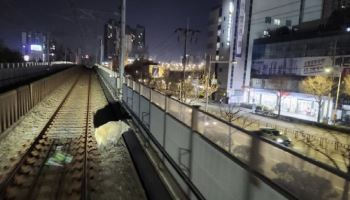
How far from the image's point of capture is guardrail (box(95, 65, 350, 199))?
9.78 feet

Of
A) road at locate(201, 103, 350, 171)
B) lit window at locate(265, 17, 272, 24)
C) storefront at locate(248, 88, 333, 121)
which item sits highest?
lit window at locate(265, 17, 272, 24)

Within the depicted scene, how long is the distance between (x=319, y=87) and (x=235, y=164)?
40.8m

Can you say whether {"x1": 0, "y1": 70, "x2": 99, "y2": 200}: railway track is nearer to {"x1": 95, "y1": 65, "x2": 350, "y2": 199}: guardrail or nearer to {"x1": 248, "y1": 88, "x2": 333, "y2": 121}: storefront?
{"x1": 95, "y1": 65, "x2": 350, "y2": 199}: guardrail

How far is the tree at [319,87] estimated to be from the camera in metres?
40.4

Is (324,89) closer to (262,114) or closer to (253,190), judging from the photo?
(262,114)

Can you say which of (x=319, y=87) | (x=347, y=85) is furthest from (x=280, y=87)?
(x=347, y=85)

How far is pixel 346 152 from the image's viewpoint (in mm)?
26344

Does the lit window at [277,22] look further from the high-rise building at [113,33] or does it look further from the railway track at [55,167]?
the railway track at [55,167]

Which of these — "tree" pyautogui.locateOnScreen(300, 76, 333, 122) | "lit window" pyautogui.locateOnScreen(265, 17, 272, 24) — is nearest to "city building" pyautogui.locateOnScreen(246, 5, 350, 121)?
"tree" pyautogui.locateOnScreen(300, 76, 333, 122)

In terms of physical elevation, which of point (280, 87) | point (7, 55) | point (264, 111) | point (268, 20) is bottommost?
point (264, 111)

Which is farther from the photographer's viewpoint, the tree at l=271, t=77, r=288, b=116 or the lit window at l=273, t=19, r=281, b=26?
the lit window at l=273, t=19, r=281, b=26

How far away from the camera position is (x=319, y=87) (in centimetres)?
4091

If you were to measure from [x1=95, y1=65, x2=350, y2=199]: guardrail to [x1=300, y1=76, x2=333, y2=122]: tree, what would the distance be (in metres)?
37.3

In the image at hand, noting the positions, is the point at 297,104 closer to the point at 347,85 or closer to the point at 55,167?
the point at 347,85
